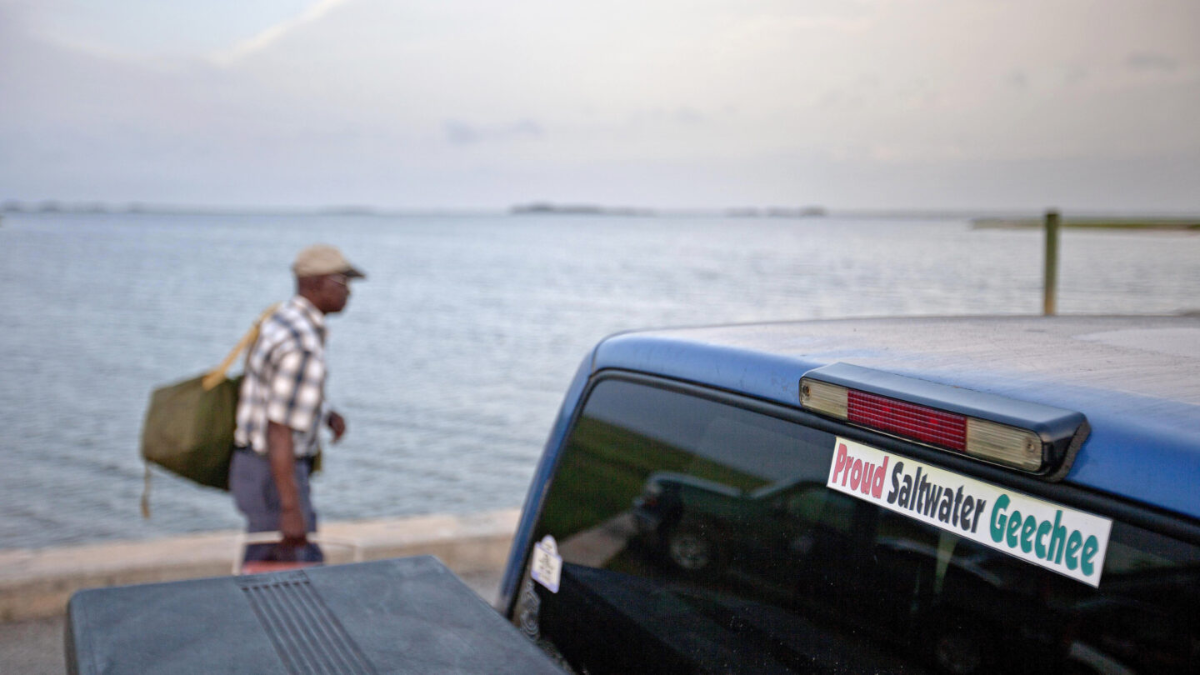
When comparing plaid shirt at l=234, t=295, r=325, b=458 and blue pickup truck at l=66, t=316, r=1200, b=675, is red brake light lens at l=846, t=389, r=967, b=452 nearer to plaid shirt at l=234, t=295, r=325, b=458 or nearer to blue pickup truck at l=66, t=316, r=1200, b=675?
blue pickup truck at l=66, t=316, r=1200, b=675

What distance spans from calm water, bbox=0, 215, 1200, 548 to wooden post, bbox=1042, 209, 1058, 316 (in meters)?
2.27

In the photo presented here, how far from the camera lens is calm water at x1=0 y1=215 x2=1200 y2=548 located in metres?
15.6

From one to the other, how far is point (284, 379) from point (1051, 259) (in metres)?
5.29

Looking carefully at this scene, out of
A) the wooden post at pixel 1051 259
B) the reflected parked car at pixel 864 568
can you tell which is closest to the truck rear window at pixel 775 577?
the reflected parked car at pixel 864 568

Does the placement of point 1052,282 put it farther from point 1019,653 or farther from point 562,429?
point 1019,653

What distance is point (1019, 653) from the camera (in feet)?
3.99

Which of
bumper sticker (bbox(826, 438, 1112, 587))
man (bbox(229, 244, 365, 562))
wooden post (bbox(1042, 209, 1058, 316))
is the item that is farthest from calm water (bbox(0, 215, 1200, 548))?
bumper sticker (bbox(826, 438, 1112, 587))

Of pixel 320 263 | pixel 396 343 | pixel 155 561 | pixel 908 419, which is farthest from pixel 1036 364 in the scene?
pixel 396 343

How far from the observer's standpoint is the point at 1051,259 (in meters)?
6.87

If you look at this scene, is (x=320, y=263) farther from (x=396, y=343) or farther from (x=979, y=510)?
(x=396, y=343)

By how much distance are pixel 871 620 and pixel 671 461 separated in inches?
20.4

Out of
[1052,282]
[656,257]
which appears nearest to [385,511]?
[1052,282]

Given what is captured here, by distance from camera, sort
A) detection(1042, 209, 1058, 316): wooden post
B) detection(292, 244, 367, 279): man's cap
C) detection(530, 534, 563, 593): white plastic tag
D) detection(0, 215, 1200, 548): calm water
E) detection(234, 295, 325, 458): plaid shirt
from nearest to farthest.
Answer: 1. detection(530, 534, 563, 593): white plastic tag
2. detection(234, 295, 325, 458): plaid shirt
3. detection(292, 244, 367, 279): man's cap
4. detection(1042, 209, 1058, 316): wooden post
5. detection(0, 215, 1200, 548): calm water

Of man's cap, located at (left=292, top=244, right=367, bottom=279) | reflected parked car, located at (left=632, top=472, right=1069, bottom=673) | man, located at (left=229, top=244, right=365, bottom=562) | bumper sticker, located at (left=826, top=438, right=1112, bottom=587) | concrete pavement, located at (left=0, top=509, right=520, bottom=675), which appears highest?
man's cap, located at (left=292, top=244, right=367, bottom=279)
